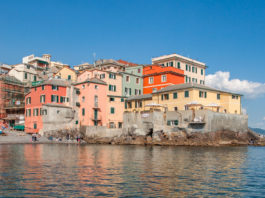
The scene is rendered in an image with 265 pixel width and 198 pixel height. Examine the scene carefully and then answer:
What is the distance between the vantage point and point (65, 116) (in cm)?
6838

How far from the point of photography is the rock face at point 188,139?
5678cm

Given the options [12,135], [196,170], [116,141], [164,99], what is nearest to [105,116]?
[116,141]

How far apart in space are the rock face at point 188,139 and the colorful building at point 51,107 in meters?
7.34

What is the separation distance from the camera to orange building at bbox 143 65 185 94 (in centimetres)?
7569

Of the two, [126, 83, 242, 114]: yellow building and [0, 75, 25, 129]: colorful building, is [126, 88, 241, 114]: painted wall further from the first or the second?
[0, 75, 25, 129]: colorful building

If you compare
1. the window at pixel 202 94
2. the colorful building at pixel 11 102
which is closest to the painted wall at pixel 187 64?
the window at pixel 202 94

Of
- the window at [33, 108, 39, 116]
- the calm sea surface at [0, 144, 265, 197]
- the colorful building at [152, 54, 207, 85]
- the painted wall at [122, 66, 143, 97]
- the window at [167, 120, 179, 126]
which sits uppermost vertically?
the colorful building at [152, 54, 207, 85]

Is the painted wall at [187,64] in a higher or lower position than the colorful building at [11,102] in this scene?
higher

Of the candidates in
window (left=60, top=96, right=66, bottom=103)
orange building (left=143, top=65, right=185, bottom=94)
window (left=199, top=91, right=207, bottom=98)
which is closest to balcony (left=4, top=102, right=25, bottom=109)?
window (left=60, top=96, right=66, bottom=103)

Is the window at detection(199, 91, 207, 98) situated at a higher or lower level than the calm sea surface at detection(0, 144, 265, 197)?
higher

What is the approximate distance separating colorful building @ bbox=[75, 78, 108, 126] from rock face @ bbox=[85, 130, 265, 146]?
5422mm

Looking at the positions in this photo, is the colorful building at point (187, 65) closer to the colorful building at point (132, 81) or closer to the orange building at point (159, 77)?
the orange building at point (159, 77)

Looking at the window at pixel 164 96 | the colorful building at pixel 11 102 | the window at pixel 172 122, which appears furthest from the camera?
the colorful building at pixel 11 102

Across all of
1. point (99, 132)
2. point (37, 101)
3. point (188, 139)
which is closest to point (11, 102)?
point (37, 101)
